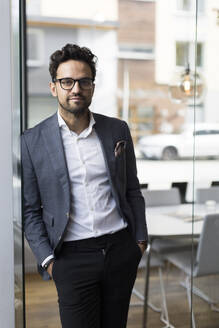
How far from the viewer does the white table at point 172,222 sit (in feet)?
9.44

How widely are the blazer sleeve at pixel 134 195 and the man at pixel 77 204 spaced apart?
108 millimetres

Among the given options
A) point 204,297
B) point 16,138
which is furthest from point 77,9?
point 16,138

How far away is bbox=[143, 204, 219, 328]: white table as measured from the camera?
288cm

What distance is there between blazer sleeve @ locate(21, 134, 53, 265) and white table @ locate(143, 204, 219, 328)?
3.82 feet

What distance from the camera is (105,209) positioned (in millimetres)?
1917

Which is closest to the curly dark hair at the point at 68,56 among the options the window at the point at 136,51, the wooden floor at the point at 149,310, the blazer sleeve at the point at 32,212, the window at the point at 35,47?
the blazer sleeve at the point at 32,212

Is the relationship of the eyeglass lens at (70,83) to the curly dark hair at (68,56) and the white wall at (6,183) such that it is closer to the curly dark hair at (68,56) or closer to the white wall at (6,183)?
the curly dark hair at (68,56)

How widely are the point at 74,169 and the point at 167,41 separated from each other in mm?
8075

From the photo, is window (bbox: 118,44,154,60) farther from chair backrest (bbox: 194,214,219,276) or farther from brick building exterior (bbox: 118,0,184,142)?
chair backrest (bbox: 194,214,219,276)

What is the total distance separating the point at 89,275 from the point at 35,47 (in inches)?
293

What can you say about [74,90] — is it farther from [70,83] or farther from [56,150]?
[56,150]

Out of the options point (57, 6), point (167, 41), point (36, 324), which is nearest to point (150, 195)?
point (36, 324)

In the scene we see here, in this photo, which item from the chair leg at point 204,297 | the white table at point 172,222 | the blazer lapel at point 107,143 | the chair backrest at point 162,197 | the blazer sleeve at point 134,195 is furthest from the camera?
the chair backrest at point 162,197

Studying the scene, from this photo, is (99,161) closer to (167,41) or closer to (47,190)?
(47,190)
